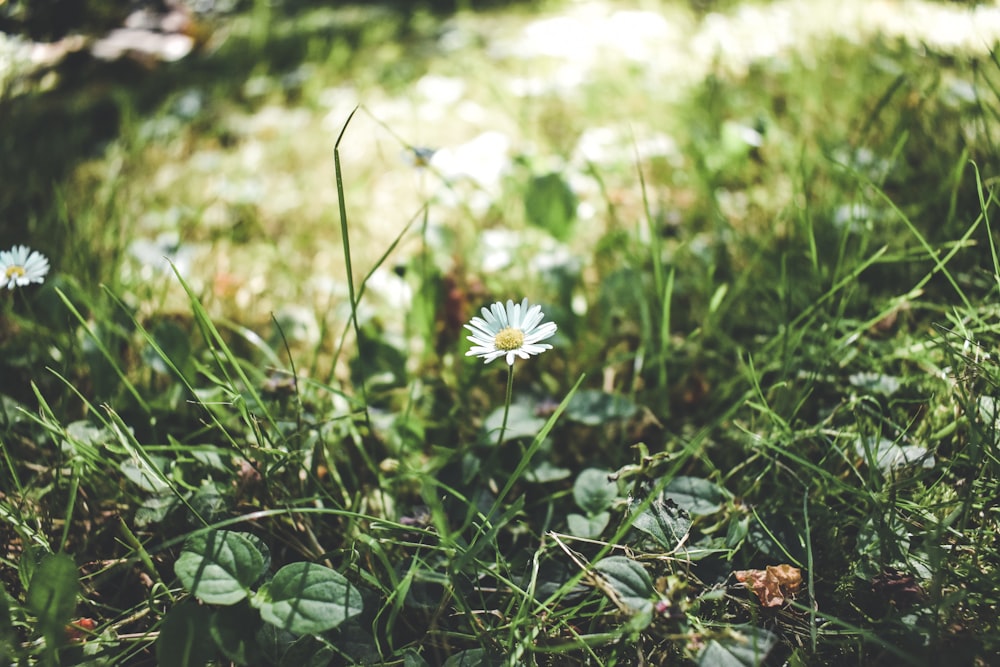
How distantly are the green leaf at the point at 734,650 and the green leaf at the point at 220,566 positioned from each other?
0.52m

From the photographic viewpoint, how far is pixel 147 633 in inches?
29.4

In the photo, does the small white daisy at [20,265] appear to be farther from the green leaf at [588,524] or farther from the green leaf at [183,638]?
the green leaf at [588,524]

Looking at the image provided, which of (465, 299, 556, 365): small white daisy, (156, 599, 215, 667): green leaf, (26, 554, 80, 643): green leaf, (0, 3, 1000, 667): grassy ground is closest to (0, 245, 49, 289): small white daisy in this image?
(0, 3, 1000, 667): grassy ground

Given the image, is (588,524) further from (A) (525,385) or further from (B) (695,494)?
(A) (525,385)

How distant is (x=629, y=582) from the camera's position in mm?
753

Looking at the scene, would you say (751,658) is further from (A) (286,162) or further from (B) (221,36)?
(B) (221,36)

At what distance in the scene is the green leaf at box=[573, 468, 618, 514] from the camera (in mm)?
893

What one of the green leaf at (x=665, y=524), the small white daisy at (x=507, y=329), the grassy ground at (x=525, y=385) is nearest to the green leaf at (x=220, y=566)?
the grassy ground at (x=525, y=385)

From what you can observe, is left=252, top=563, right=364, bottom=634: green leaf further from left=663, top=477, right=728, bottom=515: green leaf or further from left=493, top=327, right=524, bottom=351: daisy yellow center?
left=663, top=477, right=728, bottom=515: green leaf

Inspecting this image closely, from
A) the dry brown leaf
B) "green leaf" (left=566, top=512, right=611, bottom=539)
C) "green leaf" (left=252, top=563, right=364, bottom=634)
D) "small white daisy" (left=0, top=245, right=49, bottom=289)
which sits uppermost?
"small white daisy" (left=0, top=245, right=49, bottom=289)

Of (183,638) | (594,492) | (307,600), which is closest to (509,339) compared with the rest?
(594,492)

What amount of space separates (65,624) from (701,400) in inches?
38.7

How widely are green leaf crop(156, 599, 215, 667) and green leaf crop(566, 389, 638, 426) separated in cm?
58

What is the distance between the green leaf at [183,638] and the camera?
0.71 m
